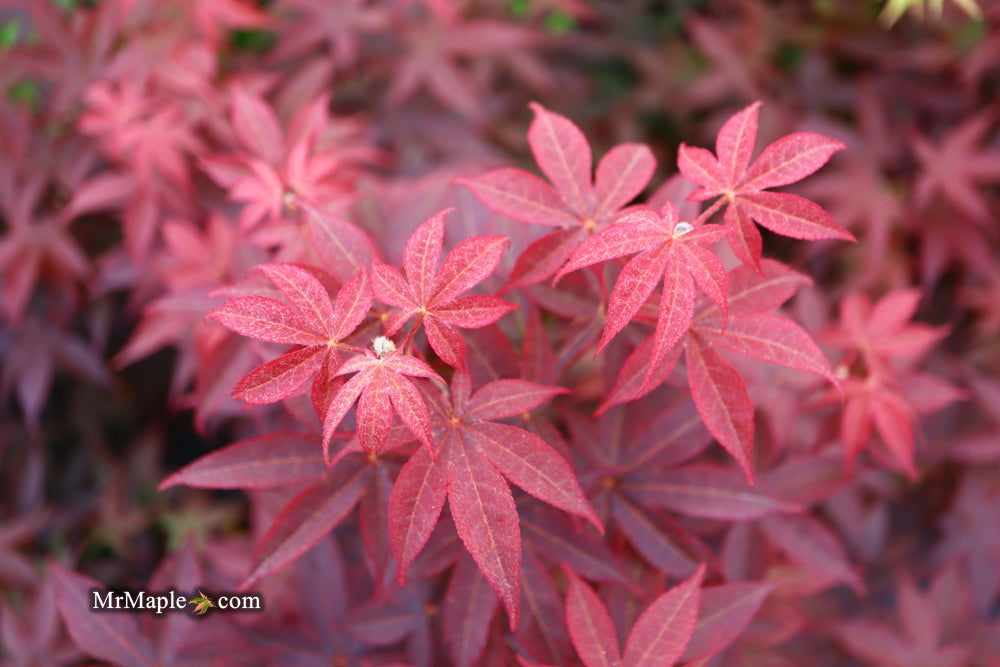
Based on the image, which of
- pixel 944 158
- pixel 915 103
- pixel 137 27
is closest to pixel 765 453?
pixel 944 158

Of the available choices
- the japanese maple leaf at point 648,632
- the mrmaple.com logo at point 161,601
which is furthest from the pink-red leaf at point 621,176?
the mrmaple.com logo at point 161,601

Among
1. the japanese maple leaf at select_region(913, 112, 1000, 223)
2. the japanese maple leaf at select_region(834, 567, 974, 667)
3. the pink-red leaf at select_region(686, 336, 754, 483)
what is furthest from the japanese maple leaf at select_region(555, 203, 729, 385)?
the japanese maple leaf at select_region(913, 112, 1000, 223)

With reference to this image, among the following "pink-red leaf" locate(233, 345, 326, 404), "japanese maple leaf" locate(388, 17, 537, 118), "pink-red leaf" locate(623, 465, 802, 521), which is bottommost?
"pink-red leaf" locate(623, 465, 802, 521)

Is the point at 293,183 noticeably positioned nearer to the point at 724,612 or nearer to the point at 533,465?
the point at 533,465

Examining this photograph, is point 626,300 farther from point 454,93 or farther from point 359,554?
point 454,93

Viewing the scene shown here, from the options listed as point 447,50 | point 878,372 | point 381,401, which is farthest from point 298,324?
point 447,50

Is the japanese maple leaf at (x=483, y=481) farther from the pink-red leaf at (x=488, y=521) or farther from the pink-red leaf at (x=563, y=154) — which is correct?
the pink-red leaf at (x=563, y=154)

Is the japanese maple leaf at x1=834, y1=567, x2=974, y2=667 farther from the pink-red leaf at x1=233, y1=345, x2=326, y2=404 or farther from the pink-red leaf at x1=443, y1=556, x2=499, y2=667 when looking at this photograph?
the pink-red leaf at x1=233, y1=345, x2=326, y2=404
